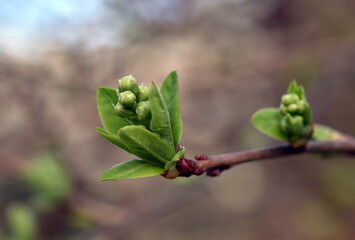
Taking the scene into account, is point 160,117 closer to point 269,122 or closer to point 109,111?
point 109,111

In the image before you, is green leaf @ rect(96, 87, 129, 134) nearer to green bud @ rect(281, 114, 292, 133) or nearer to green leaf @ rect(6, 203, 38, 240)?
green bud @ rect(281, 114, 292, 133)

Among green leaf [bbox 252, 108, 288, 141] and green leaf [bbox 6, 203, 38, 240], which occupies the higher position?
green leaf [bbox 252, 108, 288, 141]

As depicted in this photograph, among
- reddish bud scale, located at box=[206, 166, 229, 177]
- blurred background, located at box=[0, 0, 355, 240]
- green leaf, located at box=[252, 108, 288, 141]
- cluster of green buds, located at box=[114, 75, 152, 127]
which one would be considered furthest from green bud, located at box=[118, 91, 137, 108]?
blurred background, located at box=[0, 0, 355, 240]

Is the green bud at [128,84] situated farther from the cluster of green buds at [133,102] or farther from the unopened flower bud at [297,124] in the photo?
the unopened flower bud at [297,124]

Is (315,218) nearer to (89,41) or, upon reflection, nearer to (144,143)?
(89,41)

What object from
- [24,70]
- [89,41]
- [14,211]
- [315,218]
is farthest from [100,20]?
[315,218]

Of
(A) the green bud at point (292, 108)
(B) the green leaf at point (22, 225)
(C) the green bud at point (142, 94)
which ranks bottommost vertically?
(B) the green leaf at point (22, 225)

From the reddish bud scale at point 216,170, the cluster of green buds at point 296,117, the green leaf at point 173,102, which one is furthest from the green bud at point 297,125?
the green leaf at point 173,102
